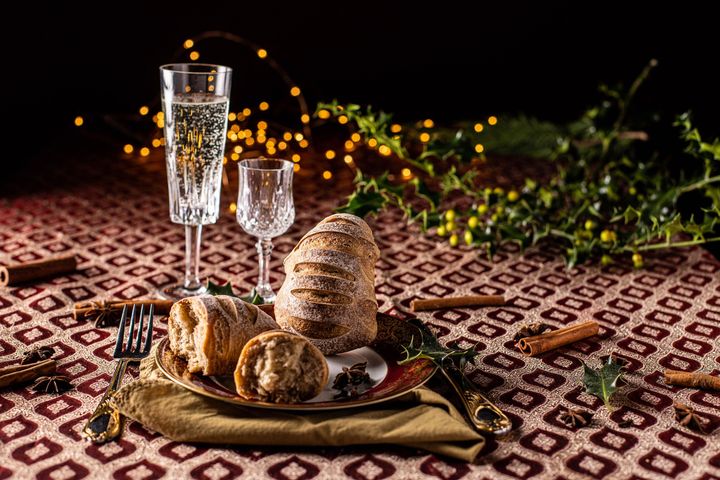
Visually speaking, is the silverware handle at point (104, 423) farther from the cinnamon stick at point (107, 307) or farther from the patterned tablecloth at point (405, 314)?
the cinnamon stick at point (107, 307)

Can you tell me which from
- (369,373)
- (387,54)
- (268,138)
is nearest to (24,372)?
(369,373)

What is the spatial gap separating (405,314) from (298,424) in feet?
1.98

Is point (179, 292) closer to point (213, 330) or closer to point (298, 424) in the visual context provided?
point (213, 330)

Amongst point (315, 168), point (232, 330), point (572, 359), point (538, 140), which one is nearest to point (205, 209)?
point (232, 330)

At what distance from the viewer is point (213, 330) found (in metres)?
1.29

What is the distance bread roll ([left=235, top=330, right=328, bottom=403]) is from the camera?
4.02 feet

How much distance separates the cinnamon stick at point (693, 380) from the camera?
4.73 ft

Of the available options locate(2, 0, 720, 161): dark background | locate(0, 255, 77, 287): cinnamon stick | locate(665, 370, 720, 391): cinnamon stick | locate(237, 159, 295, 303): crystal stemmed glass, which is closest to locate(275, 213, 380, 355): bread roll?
locate(237, 159, 295, 303): crystal stemmed glass

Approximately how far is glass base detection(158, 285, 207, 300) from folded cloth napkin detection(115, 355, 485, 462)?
56 cm

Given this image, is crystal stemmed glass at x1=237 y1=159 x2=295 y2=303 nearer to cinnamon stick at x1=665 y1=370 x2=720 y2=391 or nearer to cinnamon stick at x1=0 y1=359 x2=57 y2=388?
cinnamon stick at x1=0 y1=359 x2=57 y2=388

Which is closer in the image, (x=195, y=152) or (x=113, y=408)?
(x=113, y=408)

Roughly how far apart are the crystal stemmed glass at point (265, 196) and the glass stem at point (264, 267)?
0.02 m

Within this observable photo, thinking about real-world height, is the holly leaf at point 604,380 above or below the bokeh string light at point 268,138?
below

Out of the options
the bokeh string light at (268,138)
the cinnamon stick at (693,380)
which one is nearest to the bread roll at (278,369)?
the cinnamon stick at (693,380)
